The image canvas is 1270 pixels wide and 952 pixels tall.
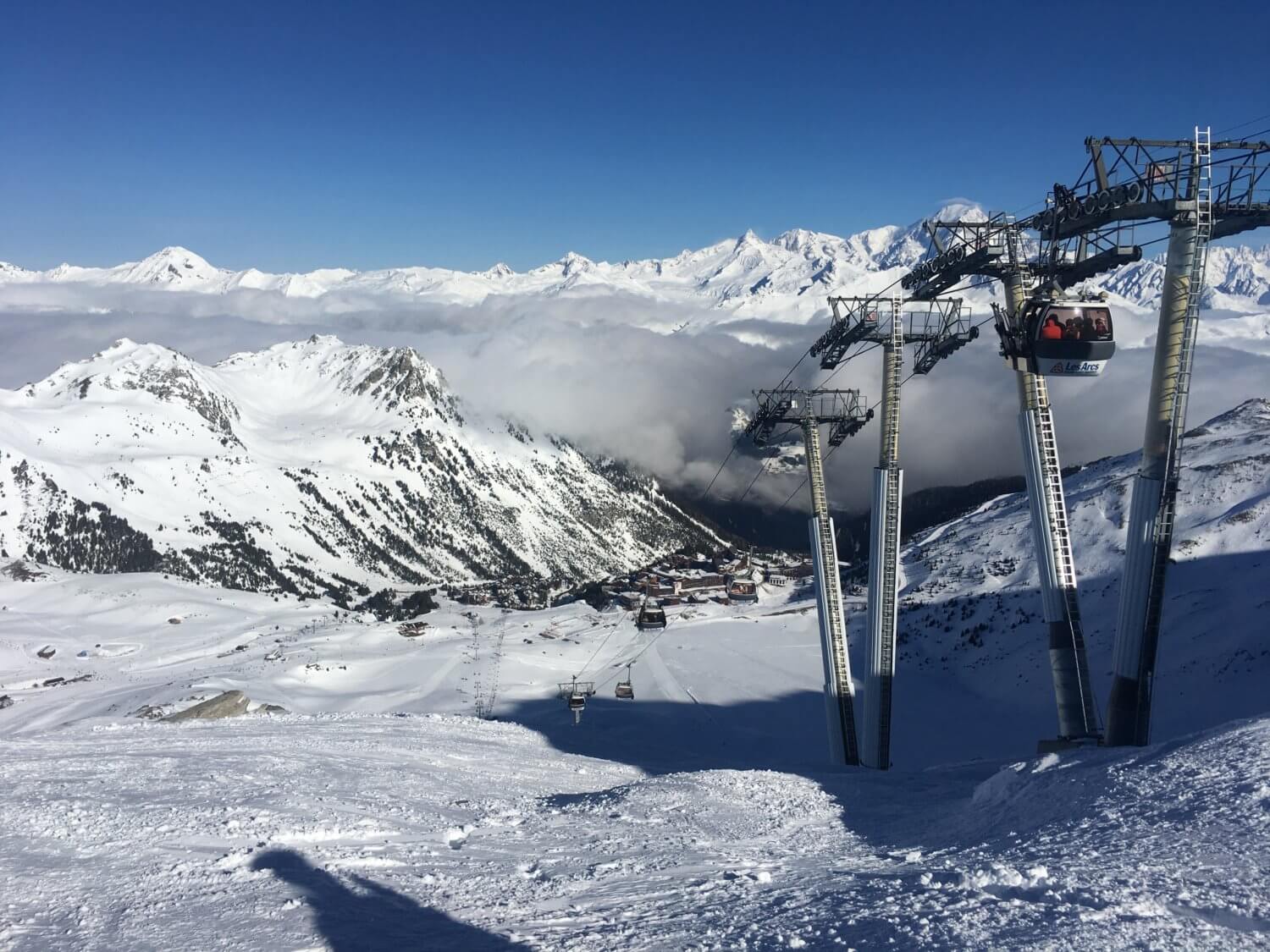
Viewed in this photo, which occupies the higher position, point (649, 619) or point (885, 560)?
point (885, 560)

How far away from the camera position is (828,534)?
30.6 m

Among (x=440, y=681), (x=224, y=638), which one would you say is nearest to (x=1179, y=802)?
(x=440, y=681)

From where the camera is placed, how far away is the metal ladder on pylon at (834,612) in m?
29.9

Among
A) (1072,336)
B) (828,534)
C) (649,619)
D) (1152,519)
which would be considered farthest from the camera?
(649,619)

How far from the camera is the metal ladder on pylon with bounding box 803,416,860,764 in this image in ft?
98.0

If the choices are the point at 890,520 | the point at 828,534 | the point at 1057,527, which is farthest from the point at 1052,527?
the point at 828,534

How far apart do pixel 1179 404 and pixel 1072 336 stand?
3.71m

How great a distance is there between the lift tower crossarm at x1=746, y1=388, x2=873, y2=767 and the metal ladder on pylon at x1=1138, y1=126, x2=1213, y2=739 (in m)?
11.1

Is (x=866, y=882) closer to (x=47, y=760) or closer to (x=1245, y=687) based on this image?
(x=47, y=760)

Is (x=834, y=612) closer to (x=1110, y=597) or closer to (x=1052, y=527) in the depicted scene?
(x=1052, y=527)

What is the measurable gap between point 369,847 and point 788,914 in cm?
757

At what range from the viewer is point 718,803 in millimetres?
18094

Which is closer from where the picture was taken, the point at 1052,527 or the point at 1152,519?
the point at 1152,519

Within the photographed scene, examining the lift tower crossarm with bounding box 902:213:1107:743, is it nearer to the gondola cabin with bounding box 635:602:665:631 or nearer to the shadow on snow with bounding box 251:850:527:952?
the shadow on snow with bounding box 251:850:527:952
